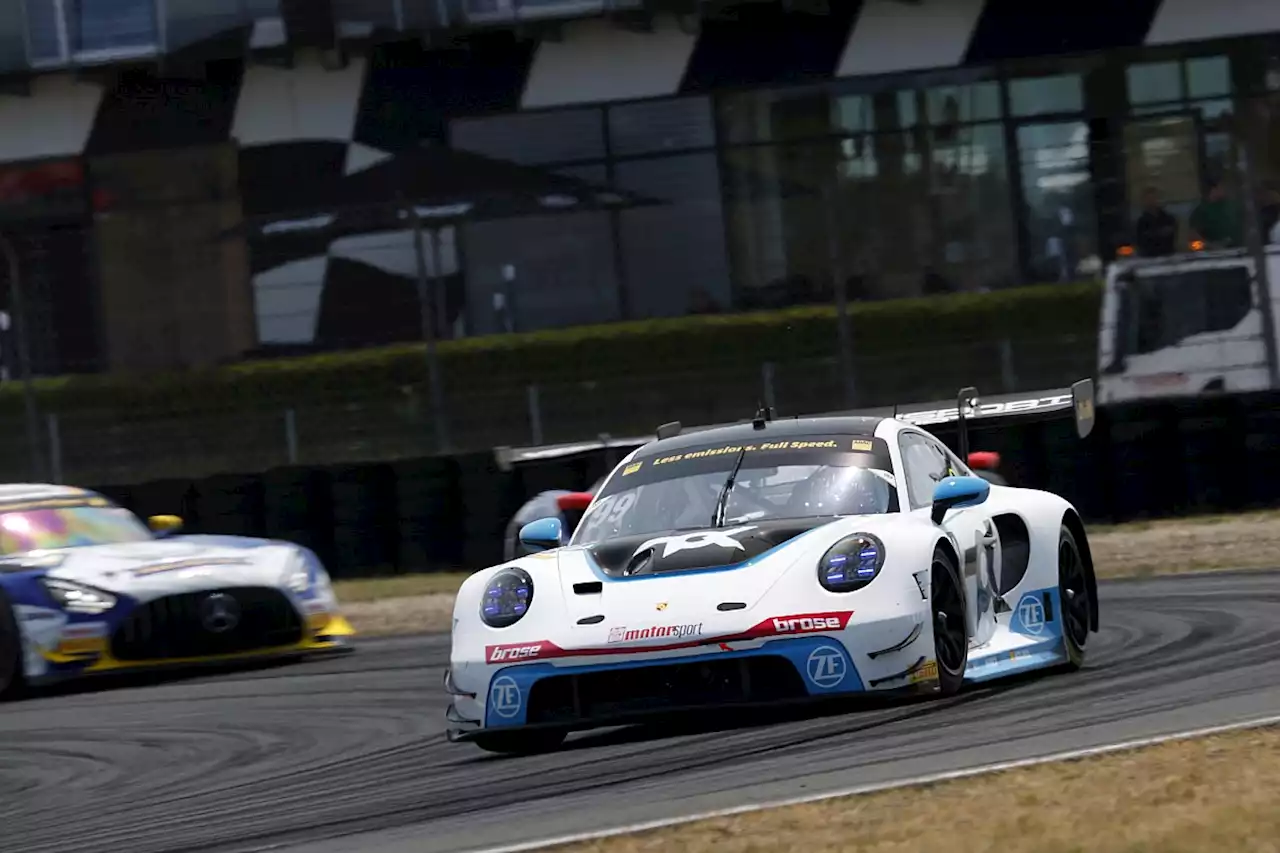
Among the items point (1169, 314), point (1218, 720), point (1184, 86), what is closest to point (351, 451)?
point (1169, 314)

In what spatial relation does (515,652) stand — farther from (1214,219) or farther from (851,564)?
(1214,219)

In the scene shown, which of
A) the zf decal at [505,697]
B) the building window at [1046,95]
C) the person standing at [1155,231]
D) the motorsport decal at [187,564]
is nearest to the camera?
the zf decal at [505,697]

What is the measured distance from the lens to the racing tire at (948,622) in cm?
817

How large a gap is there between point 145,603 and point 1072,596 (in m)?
5.52

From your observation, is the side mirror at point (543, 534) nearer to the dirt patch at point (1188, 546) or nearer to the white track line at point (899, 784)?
the white track line at point (899, 784)

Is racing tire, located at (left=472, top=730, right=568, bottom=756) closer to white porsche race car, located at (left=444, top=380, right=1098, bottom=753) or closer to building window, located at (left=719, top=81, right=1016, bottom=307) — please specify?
white porsche race car, located at (left=444, top=380, right=1098, bottom=753)

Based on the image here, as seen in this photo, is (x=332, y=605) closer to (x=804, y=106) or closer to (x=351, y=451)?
(x=351, y=451)

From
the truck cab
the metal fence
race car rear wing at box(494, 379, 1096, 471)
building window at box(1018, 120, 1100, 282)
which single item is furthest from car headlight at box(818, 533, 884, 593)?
building window at box(1018, 120, 1100, 282)

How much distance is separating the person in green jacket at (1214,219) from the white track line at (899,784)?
14671 mm

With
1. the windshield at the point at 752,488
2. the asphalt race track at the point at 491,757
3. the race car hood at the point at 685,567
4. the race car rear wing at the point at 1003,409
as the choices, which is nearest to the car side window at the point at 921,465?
the windshield at the point at 752,488

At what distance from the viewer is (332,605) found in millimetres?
13828

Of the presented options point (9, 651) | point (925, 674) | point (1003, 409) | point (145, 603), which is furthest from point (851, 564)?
point (9, 651)

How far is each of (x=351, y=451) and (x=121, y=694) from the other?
8.83 meters

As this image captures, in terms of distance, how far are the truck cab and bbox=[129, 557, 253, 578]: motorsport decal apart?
6600mm
